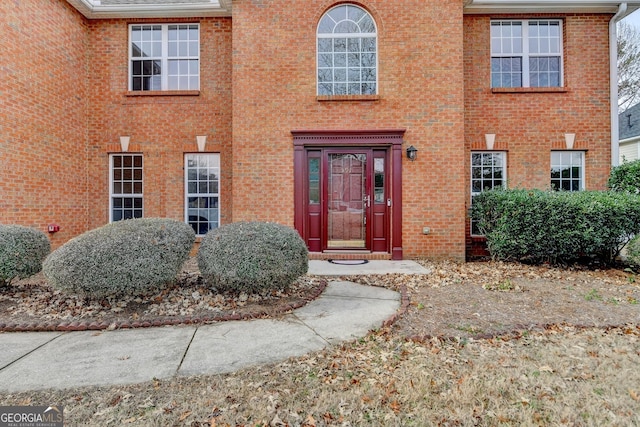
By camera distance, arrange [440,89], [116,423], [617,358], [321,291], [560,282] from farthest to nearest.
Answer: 1. [440,89]
2. [560,282]
3. [321,291]
4. [617,358]
5. [116,423]

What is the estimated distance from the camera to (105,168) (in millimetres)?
8133

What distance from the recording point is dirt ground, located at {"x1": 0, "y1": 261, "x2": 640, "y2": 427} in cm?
205

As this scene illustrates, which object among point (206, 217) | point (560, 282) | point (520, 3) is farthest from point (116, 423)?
point (520, 3)

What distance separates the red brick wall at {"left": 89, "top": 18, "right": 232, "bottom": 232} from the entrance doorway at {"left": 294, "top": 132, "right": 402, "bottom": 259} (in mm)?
2003

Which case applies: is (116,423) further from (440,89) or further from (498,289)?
(440,89)

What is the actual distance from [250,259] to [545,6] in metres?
8.54

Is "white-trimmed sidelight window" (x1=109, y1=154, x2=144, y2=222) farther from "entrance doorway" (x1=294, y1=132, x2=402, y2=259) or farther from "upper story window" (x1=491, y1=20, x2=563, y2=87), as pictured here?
"upper story window" (x1=491, y1=20, x2=563, y2=87)

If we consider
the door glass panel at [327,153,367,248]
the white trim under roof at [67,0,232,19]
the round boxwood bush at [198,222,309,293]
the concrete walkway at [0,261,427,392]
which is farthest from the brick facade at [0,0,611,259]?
the concrete walkway at [0,261,427,392]

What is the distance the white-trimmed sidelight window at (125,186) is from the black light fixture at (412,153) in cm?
621

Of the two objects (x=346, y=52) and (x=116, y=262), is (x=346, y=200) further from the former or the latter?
(x=116, y=262)

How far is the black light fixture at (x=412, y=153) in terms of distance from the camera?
7086mm

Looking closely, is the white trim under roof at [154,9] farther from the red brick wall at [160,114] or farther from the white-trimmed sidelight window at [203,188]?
the white-trimmed sidelight window at [203,188]

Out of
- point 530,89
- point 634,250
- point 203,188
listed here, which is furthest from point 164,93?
point 634,250

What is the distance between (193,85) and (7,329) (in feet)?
20.8
